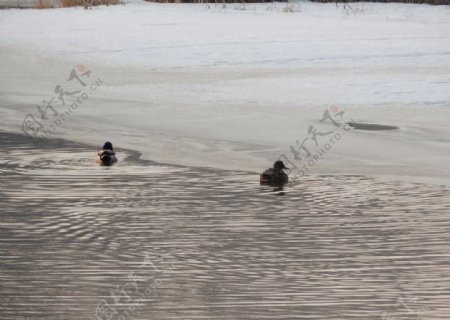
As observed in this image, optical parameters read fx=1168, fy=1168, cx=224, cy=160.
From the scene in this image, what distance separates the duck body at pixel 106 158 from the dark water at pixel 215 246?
0.23 metres

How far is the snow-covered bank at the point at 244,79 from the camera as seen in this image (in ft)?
40.1

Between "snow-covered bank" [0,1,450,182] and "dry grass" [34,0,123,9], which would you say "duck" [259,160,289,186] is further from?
"dry grass" [34,0,123,9]

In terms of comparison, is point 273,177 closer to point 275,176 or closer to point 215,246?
point 275,176

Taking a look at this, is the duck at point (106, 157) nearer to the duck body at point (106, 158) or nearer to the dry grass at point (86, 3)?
the duck body at point (106, 158)

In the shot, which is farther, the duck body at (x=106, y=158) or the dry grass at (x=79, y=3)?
the dry grass at (x=79, y=3)

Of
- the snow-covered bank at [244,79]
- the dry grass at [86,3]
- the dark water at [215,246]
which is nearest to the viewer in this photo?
the dark water at [215,246]

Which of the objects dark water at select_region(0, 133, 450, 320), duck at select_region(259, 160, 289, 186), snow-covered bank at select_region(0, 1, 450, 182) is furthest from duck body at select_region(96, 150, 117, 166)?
duck at select_region(259, 160, 289, 186)

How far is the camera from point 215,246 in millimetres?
7828

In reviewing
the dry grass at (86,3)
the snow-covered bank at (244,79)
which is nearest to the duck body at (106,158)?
the snow-covered bank at (244,79)

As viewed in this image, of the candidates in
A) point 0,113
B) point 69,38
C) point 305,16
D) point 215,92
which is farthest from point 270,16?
point 0,113

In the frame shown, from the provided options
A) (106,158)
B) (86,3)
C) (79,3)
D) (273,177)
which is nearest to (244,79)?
(106,158)

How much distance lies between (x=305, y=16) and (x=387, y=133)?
13.3 m

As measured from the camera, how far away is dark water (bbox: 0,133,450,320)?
6.52m

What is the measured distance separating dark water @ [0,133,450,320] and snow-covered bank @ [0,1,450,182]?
1.27 meters
